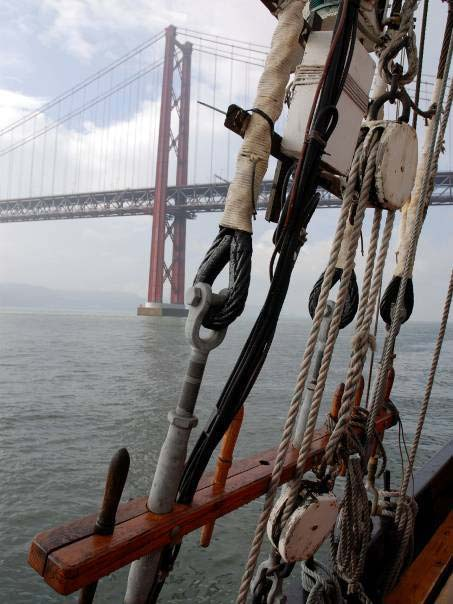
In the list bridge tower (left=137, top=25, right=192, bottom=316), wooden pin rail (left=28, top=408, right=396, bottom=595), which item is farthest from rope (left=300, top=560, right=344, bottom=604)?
bridge tower (left=137, top=25, right=192, bottom=316)

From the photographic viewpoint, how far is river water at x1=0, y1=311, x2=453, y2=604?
2.84m

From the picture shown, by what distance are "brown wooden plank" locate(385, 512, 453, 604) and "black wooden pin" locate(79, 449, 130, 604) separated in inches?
47.6

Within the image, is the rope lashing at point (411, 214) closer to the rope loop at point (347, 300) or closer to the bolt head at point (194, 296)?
the rope loop at point (347, 300)

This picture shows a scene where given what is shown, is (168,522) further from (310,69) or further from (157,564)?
(310,69)

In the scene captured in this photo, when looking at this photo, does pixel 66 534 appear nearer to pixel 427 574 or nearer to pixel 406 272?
pixel 406 272

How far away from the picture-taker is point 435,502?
231 cm

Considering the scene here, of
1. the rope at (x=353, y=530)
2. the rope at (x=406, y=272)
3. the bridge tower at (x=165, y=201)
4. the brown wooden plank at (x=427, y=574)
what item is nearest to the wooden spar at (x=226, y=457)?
the rope at (x=353, y=530)

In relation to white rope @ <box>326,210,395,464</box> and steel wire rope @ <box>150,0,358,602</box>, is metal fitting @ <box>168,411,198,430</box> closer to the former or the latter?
steel wire rope @ <box>150,0,358,602</box>

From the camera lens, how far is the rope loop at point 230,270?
3.15ft

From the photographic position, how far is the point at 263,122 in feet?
3.44

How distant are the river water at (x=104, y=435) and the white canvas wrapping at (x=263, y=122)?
2.43m

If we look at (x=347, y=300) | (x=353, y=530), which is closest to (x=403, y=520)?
(x=353, y=530)

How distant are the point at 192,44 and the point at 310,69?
43682 mm

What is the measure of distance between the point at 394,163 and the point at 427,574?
1561 mm
